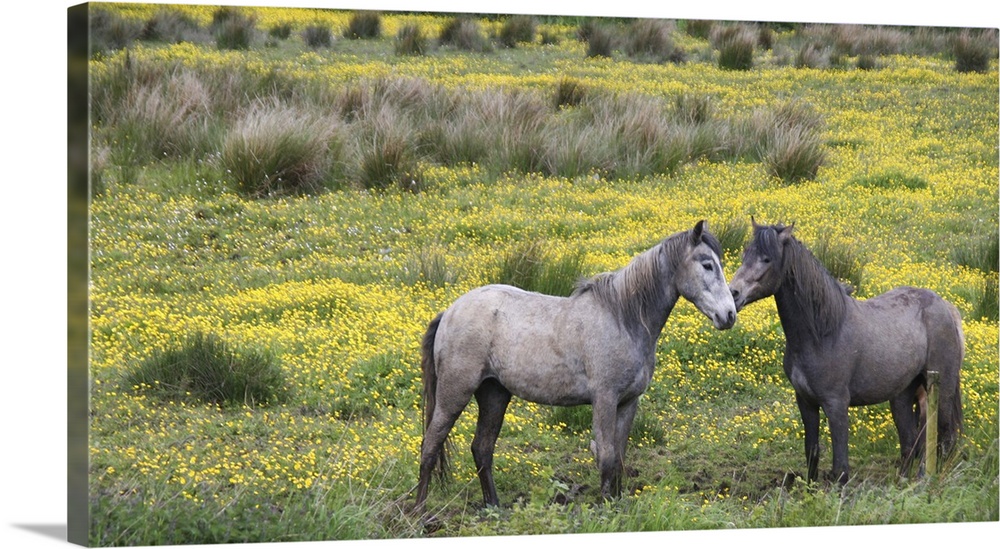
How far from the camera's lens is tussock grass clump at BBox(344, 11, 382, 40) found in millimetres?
8355

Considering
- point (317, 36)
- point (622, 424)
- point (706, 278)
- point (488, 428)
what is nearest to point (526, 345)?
point (488, 428)

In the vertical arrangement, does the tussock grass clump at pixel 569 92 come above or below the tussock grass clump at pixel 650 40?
below

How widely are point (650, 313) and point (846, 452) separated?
171 centimetres

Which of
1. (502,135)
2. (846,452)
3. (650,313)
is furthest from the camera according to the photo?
(502,135)

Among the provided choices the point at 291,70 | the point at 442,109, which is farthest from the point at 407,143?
Result: the point at 291,70

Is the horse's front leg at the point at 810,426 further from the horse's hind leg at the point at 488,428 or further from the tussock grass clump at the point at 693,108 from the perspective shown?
the tussock grass clump at the point at 693,108

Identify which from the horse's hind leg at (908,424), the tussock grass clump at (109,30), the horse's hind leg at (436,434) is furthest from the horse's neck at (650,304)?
the tussock grass clump at (109,30)

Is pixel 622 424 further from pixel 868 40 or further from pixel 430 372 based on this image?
pixel 868 40

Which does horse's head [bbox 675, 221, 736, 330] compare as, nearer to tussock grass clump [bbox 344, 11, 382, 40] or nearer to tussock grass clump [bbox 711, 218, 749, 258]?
tussock grass clump [bbox 711, 218, 749, 258]

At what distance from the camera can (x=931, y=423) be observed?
8.45 m

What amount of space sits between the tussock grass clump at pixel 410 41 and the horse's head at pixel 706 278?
248 cm

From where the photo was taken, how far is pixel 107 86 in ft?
25.1

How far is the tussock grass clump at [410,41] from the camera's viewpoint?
870cm

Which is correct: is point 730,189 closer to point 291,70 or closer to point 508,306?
point 508,306
